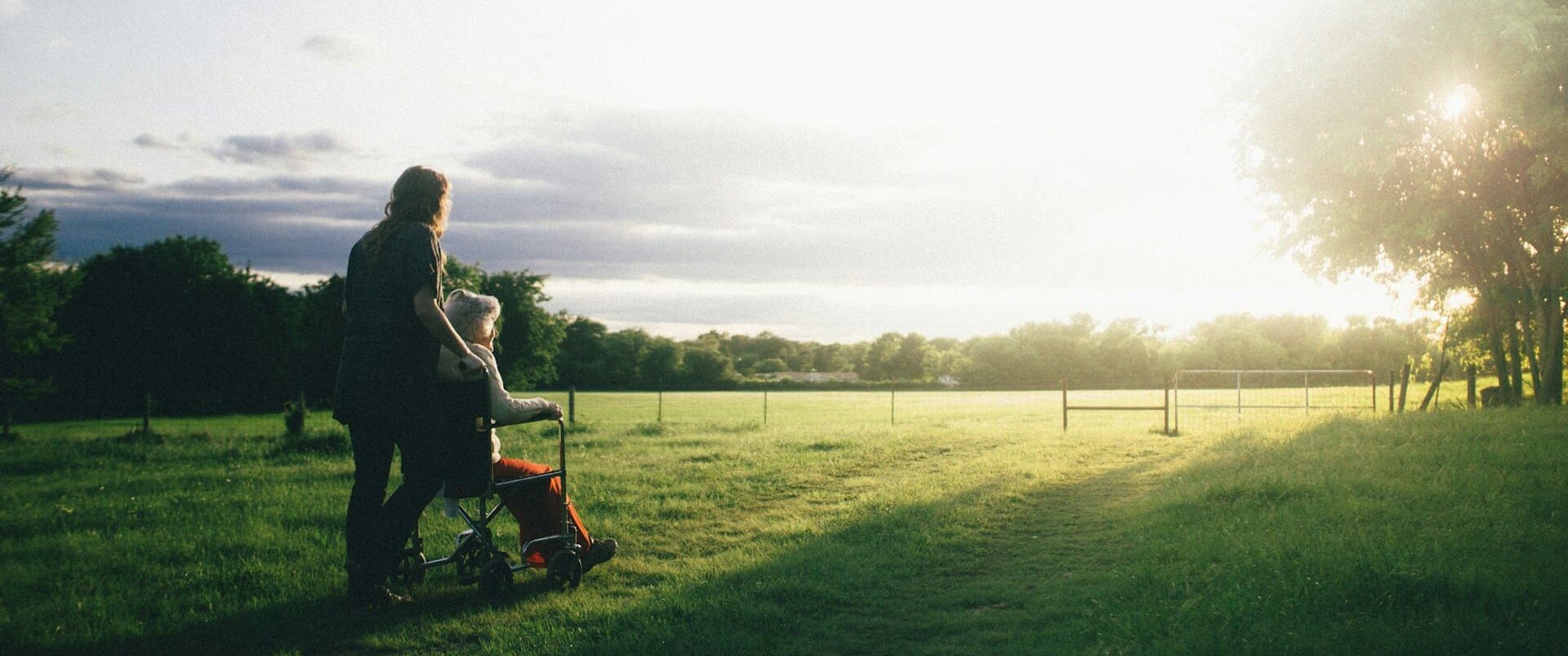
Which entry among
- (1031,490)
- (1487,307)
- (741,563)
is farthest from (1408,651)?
(1487,307)

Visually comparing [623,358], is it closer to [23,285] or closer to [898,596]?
[23,285]

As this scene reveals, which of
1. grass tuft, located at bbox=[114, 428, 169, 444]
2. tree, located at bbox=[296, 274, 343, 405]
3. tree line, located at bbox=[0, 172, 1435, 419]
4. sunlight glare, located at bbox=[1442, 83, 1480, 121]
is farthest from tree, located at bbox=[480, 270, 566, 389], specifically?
sunlight glare, located at bbox=[1442, 83, 1480, 121]

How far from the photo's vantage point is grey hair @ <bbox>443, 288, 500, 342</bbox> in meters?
5.43

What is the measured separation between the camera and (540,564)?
5.79 m

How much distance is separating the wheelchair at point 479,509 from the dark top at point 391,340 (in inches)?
8.4

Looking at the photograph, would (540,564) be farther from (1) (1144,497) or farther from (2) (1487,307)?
(2) (1487,307)

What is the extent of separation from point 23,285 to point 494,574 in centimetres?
3429

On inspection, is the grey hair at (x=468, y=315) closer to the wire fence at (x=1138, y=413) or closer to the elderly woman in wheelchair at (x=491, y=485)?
the elderly woman in wheelchair at (x=491, y=485)

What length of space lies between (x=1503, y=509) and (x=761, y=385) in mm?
71325

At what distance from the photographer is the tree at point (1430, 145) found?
14508 millimetres

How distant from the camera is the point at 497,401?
17.4ft

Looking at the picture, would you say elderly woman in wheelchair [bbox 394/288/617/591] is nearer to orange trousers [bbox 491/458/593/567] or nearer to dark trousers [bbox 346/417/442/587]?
orange trousers [bbox 491/458/593/567]

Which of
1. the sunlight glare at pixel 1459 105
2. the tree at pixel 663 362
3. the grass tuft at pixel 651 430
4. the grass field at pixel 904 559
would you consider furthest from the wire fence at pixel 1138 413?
the tree at pixel 663 362

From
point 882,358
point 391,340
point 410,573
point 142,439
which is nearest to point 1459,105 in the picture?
point 391,340
